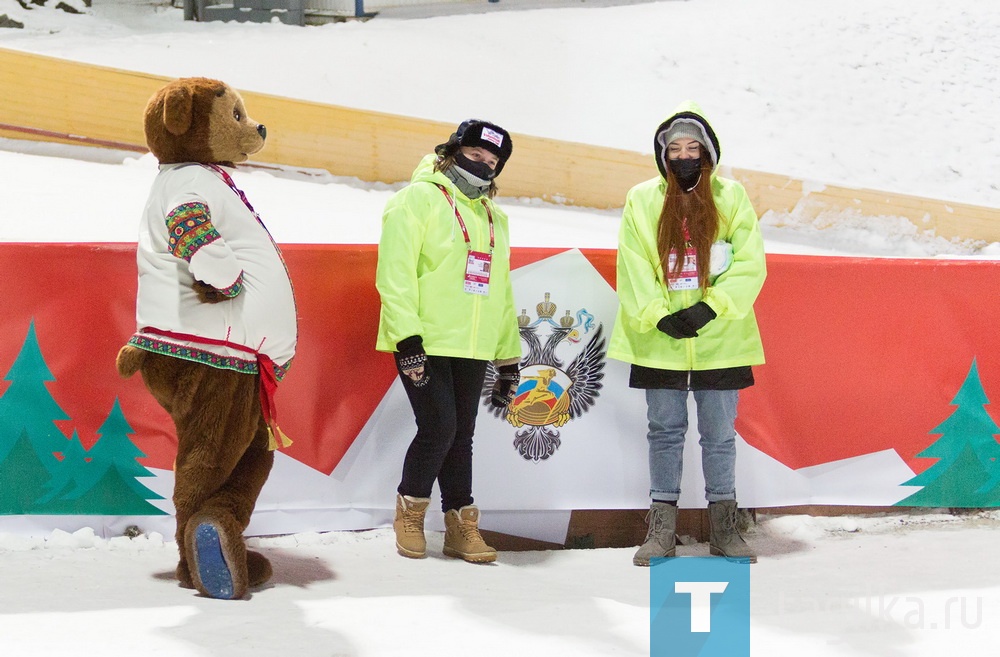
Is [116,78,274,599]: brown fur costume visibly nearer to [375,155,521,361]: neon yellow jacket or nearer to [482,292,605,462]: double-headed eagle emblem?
[375,155,521,361]: neon yellow jacket

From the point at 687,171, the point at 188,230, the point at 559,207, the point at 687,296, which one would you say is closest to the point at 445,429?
the point at 687,296

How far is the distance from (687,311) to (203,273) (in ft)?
5.08

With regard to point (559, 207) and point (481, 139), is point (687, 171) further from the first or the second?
point (559, 207)

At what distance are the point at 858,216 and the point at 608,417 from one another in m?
5.03

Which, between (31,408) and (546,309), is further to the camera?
(546,309)

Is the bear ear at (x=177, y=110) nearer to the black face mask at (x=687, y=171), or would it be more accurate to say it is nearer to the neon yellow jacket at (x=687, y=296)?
the neon yellow jacket at (x=687, y=296)

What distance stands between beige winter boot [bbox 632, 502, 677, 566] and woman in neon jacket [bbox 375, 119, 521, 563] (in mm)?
541

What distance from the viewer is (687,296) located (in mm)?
3383

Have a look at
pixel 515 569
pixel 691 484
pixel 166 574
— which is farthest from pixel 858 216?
pixel 166 574

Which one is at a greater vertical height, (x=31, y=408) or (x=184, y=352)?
(x=184, y=352)

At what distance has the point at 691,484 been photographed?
144 inches

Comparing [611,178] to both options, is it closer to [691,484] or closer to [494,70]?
Result: [494,70]

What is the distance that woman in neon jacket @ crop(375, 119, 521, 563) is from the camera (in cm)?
318

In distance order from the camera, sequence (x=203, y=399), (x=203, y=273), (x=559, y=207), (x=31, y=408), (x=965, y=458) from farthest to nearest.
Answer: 1. (x=559, y=207)
2. (x=965, y=458)
3. (x=31, y=408)
4. (x=203, y=399)
5. (x=203, y=273)
